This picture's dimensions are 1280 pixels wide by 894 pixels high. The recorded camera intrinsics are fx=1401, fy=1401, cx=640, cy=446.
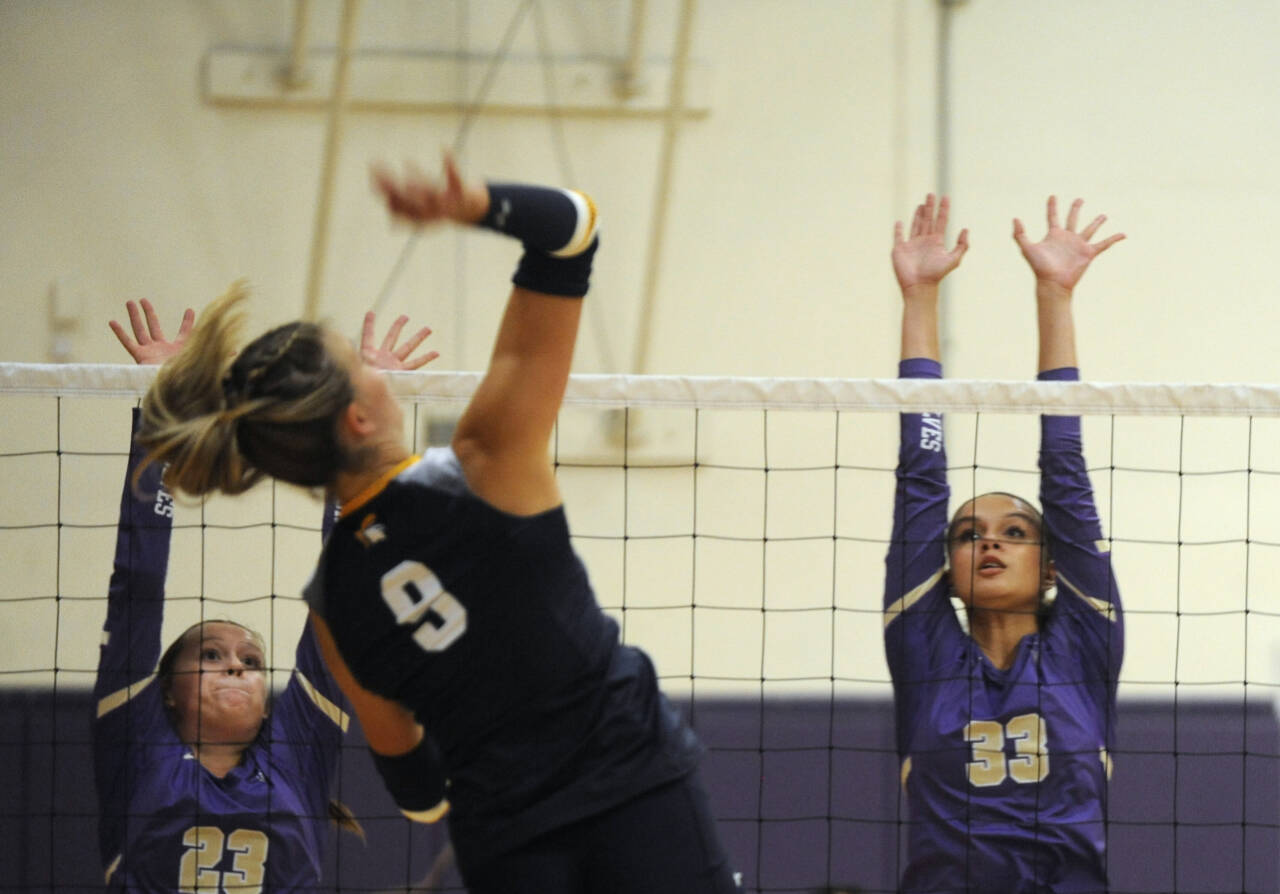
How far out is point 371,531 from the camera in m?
1.53

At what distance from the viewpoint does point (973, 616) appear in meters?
3.01

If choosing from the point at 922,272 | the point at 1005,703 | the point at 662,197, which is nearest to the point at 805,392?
the point at 922,272

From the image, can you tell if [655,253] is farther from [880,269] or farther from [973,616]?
[973,616]

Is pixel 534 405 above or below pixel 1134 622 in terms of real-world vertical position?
above

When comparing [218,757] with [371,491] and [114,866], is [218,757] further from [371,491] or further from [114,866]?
[371,491]

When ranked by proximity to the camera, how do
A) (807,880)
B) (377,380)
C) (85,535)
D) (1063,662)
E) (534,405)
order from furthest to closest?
(85,535), (807,880), (1063,662), (377,380), (534,405)

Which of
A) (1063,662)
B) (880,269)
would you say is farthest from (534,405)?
(880,269)

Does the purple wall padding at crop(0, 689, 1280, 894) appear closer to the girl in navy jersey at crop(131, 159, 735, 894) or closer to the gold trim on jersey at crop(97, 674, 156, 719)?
the gold trim on jersey at crop(97, 674, 156, 719)

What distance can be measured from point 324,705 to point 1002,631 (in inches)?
57.4

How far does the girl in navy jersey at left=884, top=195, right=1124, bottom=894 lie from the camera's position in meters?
2.77

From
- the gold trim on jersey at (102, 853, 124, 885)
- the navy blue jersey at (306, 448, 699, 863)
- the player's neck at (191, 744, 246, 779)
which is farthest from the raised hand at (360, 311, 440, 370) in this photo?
the navy blue jersey at (306, 448, 699, 863)

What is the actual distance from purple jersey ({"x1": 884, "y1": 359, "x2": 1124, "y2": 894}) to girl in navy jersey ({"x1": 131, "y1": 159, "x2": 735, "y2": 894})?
1.42 meters

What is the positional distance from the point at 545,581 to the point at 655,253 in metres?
3.78

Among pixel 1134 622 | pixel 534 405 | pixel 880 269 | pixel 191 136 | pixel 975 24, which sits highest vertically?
pixel 975 24
